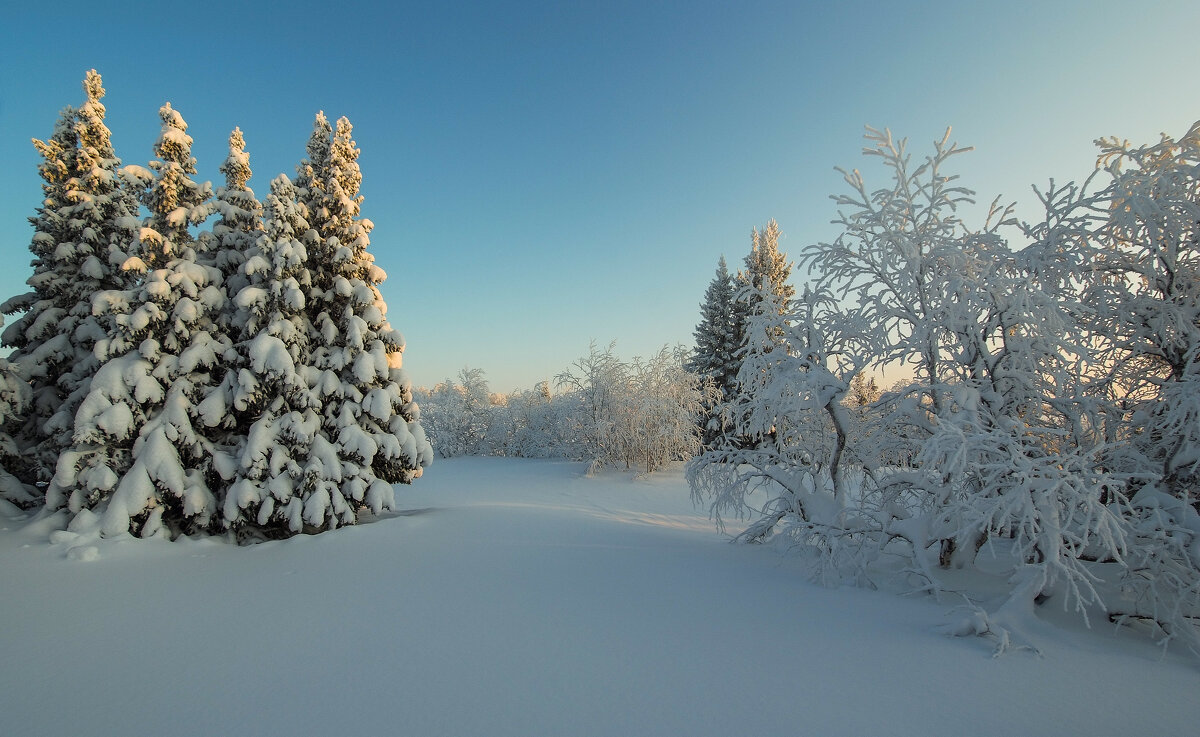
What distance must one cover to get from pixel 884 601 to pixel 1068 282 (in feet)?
13.2

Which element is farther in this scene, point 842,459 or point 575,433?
point 575,433

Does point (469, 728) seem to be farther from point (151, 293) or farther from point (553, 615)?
point (151, 293)

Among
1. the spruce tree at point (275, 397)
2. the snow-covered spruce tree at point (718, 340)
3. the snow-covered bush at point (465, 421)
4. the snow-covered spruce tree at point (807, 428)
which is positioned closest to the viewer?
the snow-covered spruce tree at point (807, 428)

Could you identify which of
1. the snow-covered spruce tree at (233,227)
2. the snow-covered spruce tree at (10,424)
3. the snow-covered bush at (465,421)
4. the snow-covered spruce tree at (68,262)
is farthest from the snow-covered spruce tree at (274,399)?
the snow-covered bush at (465,421)

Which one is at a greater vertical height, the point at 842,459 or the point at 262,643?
the point at 842,459

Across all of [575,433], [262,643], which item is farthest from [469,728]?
[575,433]

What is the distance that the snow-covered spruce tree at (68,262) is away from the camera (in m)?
9.68

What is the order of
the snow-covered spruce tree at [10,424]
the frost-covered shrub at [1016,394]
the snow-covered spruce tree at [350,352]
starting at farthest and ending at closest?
the snow-covered spruce tree at [10,424] < the snow-covered spruce tree at [350,352] < the frost-covered shrub at [1016,394]

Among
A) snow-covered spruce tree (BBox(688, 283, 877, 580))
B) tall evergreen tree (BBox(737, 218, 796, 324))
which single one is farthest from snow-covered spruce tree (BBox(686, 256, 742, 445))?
snow-covered spruce tree (BBox(688, 283, 877, 580))

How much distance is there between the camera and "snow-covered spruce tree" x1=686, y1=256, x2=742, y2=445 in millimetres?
26067

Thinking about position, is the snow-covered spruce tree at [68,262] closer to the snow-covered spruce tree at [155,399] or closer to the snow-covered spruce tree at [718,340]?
the snow-covered spruce tree at [155,399]

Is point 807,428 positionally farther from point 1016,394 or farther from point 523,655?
point 523,655

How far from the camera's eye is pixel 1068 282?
5.27 meters

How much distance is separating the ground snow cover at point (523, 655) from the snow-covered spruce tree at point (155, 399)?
99cm
